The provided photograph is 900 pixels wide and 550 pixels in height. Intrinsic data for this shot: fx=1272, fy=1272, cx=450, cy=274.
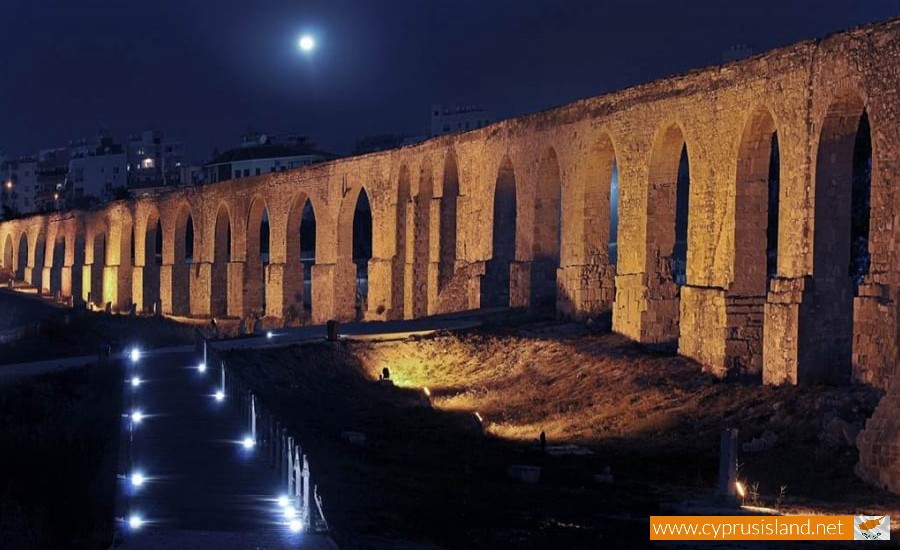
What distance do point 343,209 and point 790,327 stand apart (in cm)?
2303

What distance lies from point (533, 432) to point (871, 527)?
7.70 meters

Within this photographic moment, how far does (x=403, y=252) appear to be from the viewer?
35719 mm

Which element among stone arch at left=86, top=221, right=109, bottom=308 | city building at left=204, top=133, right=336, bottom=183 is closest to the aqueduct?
stone arch at left=86, top=221, right=109, bottom=308

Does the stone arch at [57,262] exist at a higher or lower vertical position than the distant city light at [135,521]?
higher

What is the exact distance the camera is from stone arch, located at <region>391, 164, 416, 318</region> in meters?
34.5

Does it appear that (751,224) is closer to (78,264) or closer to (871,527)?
(871,527)

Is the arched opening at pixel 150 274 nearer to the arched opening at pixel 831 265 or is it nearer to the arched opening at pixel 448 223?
the arched opening at pixel 448 223

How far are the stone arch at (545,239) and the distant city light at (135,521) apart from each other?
18.3 metres

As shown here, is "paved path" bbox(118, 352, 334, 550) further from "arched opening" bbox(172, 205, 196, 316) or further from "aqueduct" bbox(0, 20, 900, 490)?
"arched opening" bbox(172, 205, 196, 316)

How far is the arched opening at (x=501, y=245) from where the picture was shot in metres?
30.5

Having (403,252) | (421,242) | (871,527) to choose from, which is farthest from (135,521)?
(403,252)

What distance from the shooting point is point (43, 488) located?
14.2 metres

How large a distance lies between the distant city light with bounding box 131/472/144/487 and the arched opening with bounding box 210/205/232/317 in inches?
1346

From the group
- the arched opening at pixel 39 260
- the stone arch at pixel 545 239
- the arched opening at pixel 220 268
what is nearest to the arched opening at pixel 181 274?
the arched opening at pixel 220 268
